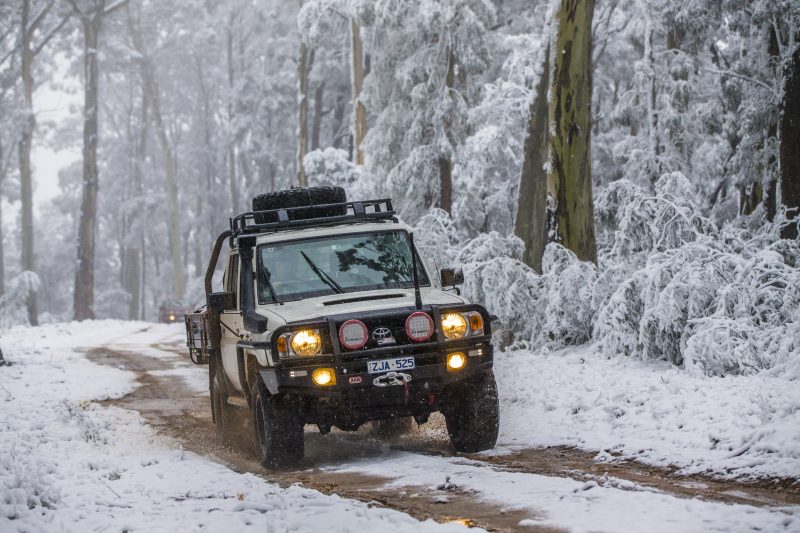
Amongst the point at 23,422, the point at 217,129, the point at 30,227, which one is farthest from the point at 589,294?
the point at 217,129

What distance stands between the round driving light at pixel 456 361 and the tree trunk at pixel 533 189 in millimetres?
10140

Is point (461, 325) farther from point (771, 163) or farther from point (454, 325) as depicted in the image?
point (771, 163)

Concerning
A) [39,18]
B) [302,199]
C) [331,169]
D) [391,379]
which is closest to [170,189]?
[39,18]

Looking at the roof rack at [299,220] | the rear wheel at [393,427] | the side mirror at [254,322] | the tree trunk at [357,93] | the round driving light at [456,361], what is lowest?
the rear wheel at [393,427]

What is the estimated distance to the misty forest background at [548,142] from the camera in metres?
11.7

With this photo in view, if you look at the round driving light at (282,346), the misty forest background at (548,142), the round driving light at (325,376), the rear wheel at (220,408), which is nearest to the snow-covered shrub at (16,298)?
the misty forest background at (548,142)

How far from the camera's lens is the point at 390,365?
7676 millimetres

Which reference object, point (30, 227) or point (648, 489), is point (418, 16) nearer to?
point (648, 489)

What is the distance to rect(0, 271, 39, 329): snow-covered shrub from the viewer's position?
35.8m

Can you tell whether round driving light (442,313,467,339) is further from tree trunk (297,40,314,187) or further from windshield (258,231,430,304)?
tree trunk (297,40,314,187)

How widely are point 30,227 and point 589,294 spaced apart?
113ft

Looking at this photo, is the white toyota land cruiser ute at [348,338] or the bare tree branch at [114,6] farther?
the bare tree branch at [114,6]

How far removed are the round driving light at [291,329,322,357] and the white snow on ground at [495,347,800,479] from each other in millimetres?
2123

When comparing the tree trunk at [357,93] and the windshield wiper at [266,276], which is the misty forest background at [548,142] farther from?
the windshield wiper at [266,276]
